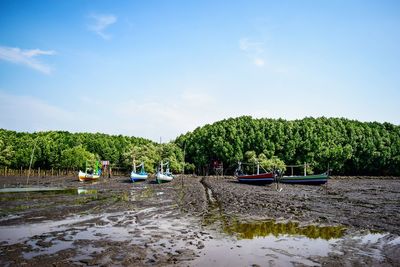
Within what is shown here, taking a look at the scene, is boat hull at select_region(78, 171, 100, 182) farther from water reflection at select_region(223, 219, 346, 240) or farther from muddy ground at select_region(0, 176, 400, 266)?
water reflection at select_region(223, 219, 346, 240)

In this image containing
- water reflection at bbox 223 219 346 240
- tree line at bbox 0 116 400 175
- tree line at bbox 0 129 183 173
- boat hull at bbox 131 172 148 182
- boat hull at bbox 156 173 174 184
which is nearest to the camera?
water reflection at bbox 223 219 346 240

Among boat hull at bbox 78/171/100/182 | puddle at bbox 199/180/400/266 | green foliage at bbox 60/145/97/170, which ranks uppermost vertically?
green foliage at bbox 60/145/97/170

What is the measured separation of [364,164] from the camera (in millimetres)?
85438

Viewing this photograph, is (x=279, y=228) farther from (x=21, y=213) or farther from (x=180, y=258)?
(x=21, y=213)

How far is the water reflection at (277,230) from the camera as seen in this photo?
51.9 feet

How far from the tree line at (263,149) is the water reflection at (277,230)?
55.9 meters

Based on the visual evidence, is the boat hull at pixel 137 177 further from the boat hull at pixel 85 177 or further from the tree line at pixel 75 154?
the tree line at pixel 75 154

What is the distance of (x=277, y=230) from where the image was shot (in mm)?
16969

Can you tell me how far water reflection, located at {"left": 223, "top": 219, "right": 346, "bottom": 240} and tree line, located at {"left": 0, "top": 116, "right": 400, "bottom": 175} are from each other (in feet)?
183

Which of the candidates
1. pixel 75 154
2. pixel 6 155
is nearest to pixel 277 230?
pixel 75 154

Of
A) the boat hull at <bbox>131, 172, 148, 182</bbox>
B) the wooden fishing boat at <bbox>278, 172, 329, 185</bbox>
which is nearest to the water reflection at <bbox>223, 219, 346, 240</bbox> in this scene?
the wooden fishing boat at <bbox>278, 172, 329, 185</bbox>

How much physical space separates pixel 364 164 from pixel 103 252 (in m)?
88.0

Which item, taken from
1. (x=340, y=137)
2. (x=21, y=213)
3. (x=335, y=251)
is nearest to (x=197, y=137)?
(x=340, y=137)

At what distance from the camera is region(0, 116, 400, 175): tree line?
79.9m
